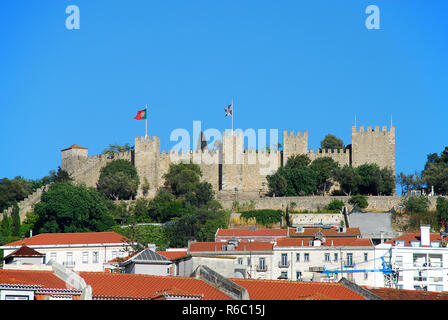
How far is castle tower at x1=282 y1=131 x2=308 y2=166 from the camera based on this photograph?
70.9 meters

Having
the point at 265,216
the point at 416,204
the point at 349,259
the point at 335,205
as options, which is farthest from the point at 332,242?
the point at 335,205

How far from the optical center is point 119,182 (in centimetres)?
6925

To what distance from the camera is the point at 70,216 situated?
199 ft

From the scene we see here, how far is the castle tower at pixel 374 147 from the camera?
230ft

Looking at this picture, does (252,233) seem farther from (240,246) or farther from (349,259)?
(349,259)

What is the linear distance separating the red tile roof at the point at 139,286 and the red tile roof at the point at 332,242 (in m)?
23.4

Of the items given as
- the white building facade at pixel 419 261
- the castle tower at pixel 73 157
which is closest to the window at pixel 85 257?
the white building facade at pixel 419 261

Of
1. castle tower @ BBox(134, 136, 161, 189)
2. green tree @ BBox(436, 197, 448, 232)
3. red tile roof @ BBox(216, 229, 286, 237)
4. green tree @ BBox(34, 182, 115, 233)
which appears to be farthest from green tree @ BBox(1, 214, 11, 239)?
green tree @ BBox(436, 197, 448, 232)

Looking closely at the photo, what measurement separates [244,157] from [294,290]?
49.9 metres

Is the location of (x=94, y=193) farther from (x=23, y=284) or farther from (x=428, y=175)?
(x=23, y=284)

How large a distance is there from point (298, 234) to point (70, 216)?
17.2m

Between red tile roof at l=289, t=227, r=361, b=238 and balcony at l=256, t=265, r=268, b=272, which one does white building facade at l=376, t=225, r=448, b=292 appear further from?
balcony at l=256, t=265, r=268, b=272

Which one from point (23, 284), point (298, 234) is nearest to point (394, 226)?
point (298, 234)

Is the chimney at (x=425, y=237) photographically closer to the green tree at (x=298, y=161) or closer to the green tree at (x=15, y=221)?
the green tree at (x=298, y=161)
